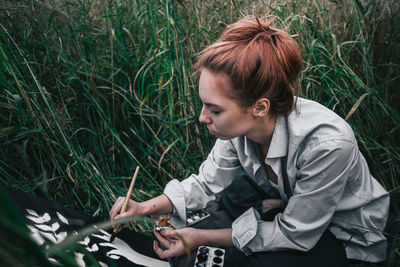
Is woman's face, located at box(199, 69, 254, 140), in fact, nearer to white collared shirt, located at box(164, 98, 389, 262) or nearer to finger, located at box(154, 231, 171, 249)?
white collared shirt, located at box(164, 98, 389, 262)

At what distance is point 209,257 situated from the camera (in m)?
1.45

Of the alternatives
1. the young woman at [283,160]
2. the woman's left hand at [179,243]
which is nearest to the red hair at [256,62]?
the young woman at [283,160]

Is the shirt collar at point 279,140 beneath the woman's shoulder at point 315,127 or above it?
beneath

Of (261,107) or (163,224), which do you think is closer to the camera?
(261,107)

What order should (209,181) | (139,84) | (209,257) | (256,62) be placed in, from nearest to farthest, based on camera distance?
(256,62), (209,257), (209,181), (139,84)

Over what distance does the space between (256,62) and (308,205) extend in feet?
1.73

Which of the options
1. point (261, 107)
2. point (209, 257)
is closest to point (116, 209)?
point (209, 257)

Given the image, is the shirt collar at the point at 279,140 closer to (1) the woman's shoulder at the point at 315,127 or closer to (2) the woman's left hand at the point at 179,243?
(1) the woman's shoulder at the point at 315,127

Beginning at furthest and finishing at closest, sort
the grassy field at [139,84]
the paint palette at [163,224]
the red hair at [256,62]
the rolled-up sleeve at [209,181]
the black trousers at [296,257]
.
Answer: the grassy field at [139,84]
the rolled-up sleeve at [209,181]
the paint palette at [163,224]
the black trousers at [296,257]
the red hair at [256,62]

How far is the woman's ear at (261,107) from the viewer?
1.26 meters

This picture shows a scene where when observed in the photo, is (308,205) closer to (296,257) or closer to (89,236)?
(296,257)

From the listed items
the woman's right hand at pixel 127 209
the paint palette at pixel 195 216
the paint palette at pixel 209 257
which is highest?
the woman's right hand at pixel 127 209

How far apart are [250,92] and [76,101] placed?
1084 millimetres

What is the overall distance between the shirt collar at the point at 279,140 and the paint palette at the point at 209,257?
0.45 meters
